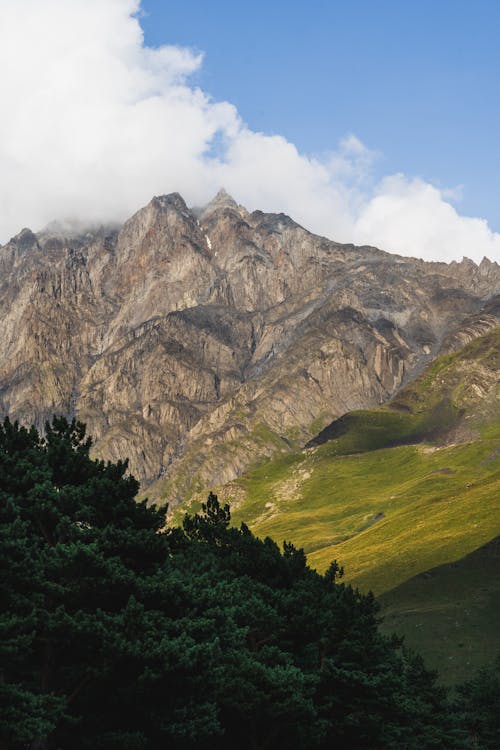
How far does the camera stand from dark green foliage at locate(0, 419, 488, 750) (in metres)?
34.0

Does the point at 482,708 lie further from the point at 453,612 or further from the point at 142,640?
the point at 142,640

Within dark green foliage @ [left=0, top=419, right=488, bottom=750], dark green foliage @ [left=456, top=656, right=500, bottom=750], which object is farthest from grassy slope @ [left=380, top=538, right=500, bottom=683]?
dark green foliage @ [left=0, top=419, right=488, bottom=750]

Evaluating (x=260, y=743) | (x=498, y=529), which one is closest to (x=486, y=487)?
(x=498, y=529)

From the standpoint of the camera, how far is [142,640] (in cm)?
3491

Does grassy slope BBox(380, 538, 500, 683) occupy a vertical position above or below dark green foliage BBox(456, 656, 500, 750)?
above

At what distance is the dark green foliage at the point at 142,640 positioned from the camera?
33991 mm

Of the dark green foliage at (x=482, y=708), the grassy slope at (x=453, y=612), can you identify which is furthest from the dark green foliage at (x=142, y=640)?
the grassy slope at (x=453, y=612)

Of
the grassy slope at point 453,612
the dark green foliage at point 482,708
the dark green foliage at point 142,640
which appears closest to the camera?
the dark green foliage at point 142,640

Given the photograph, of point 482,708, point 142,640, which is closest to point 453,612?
point 482,708

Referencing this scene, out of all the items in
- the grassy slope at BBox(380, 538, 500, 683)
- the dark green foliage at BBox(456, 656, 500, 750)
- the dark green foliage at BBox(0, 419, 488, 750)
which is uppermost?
the dark green foliage at BBox(0, 419, 488, 750)

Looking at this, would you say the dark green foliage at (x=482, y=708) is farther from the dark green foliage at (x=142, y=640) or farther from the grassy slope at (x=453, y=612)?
the dark green foliage at (x=142, y=640)

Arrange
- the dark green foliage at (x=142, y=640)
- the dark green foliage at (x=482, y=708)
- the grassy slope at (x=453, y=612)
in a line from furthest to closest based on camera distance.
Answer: the grassy slope at (x=453, y=612) → the dark green foliage at (x=482, y=708) → the dark green foliage at (x=142, y=640)

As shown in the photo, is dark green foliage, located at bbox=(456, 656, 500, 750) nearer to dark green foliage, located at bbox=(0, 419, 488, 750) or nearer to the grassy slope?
the grassy slope

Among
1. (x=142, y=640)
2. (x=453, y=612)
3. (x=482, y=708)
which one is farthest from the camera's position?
(x=453, y=612)
